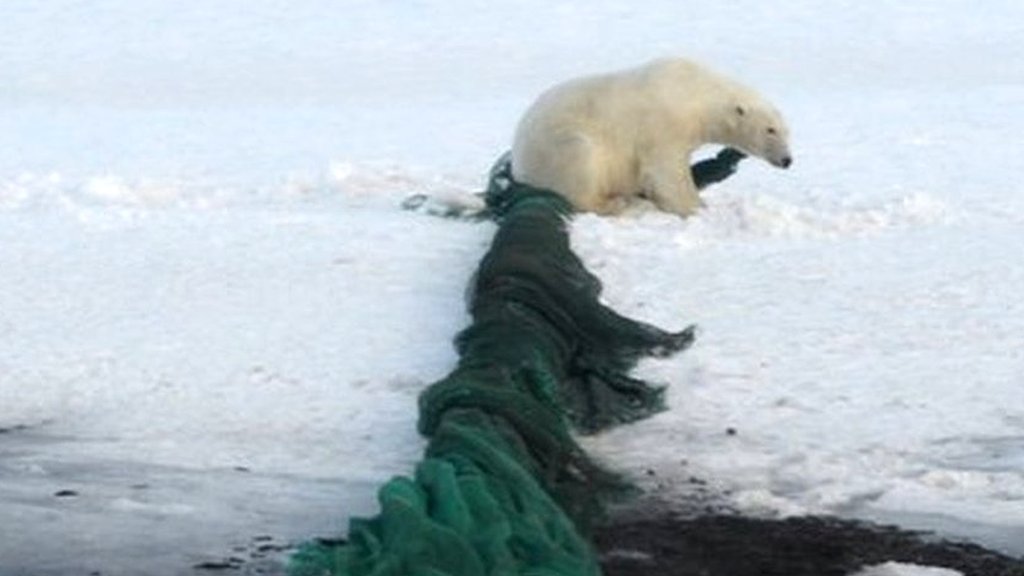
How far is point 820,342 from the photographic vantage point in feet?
24.9

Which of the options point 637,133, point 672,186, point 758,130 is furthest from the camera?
point 758,130

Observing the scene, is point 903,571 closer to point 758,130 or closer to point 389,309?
point 389,309

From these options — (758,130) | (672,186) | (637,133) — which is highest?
(758,130)

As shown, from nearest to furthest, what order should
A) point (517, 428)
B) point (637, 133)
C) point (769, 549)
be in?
point (769, 549) < point (517, 428) < point (637, 133)

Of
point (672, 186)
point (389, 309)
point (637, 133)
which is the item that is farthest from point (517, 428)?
point (637, 133)

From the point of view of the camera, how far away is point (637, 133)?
434 inches

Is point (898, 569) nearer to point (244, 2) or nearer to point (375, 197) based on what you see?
point (375, 197)

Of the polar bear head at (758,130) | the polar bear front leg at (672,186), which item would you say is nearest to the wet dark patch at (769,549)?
the polar bear front leg at (672,186)

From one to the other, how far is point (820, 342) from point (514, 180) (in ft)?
11.1

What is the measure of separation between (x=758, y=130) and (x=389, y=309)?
3664 mm

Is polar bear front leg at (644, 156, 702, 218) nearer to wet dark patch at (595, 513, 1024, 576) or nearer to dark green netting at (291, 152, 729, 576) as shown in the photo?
dark green netting at (291, 152, 729, 576)

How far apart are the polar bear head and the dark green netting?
99.5 inches

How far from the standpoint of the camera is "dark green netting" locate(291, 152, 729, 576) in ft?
14.5

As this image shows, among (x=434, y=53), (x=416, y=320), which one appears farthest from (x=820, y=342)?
(x=434, y=53)
